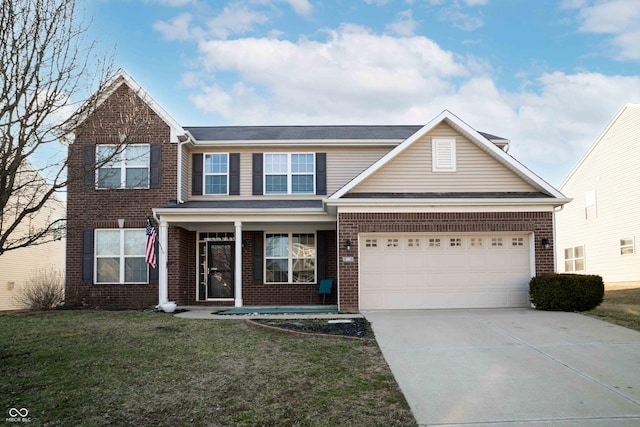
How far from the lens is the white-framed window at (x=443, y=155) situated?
1425cm

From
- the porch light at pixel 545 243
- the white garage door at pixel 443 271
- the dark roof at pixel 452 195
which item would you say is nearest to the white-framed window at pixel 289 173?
the dark roof at pixel 452 195

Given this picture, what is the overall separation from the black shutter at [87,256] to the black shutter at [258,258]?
4754 millimetres

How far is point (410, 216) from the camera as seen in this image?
1358cm

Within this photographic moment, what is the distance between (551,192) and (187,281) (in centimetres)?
1063

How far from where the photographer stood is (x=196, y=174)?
54.4 ft

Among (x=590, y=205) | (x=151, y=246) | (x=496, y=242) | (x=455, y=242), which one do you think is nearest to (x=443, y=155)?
(x=455, y=242)

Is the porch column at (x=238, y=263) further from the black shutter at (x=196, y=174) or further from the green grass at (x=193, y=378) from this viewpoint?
the green grass at (x=193, y=378)

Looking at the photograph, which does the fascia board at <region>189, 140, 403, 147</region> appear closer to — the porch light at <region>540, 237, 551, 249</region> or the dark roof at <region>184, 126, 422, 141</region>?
the dark roof at <region>184, 126, 422, 141</region>

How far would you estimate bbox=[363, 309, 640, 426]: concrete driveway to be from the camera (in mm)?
5898

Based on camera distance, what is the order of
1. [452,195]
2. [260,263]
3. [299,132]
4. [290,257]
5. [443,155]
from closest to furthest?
[452,195], [443,155], [260,263], [290,257], [299,132]

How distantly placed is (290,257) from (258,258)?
3.27 feet

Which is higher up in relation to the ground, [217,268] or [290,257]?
[290,257]

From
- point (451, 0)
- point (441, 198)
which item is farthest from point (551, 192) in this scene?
point (451, 0)

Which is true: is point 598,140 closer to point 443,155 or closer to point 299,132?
point 443,155
